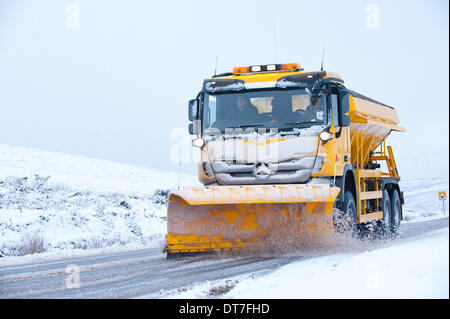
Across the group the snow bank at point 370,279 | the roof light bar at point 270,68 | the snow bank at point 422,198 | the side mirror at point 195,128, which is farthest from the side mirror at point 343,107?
the snow bank at point 422,198

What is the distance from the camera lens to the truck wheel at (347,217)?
10578mm

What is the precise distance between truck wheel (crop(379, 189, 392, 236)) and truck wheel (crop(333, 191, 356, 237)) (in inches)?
144

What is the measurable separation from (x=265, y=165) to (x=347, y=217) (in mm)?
1757

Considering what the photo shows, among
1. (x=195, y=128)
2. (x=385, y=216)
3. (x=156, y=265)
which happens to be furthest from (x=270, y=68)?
(x=385, y=216)

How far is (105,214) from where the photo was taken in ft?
72.8

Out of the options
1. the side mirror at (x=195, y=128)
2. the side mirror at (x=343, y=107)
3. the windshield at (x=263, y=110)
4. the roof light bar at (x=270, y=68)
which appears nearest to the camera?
the windshield at (x=263, y=110)

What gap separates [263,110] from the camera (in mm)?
11039

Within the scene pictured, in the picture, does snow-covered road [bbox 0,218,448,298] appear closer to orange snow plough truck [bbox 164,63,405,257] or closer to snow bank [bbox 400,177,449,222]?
orange snow plough truck [bbox 164,63,405,257]

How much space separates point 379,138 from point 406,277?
10742mm

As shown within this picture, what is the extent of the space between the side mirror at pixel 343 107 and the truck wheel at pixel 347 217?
1.32m

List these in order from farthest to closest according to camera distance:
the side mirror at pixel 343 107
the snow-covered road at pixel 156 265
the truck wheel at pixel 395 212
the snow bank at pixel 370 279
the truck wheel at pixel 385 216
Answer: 1. the truck wheel at pixel 395 212
2. the truck wheel at pixel 385 216
3. the side mirror at pixel 343 107
4. the snow-covered road at pixel 156 265
5. the snow bank at pixel 370 279

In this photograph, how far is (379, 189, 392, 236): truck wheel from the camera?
1518 centimetres

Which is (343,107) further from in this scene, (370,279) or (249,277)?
(370,279)

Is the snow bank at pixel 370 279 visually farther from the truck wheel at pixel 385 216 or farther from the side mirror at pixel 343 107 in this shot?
the truck wheel at pixel 385 216
